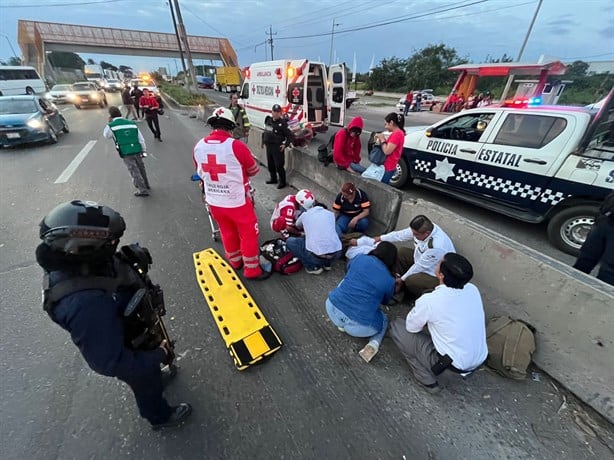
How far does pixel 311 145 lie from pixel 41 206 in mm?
7441

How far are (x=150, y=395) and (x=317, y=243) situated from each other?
2.14 m

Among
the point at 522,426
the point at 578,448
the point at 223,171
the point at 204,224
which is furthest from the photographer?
the point at 204,224

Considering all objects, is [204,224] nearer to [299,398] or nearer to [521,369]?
[299,398]

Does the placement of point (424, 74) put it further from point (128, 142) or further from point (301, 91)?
point (128, 142)

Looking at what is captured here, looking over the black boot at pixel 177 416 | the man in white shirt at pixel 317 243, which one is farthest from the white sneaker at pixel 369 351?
the black boot at pixel 177 416

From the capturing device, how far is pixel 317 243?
10.8 ft

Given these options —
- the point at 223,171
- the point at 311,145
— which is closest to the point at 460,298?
the point at 223,171

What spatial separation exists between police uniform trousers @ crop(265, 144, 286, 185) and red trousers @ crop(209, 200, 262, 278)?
9.18 feet

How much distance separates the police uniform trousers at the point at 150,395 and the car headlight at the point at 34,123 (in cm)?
1092

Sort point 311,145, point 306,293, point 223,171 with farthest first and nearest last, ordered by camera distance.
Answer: point 311,145 → point 306,293 → point 223,171

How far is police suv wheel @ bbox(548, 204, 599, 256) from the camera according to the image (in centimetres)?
363

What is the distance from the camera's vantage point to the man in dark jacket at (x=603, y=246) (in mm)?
2553

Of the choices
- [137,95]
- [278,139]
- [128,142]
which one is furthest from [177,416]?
[137,95]

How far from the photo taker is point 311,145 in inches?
384
